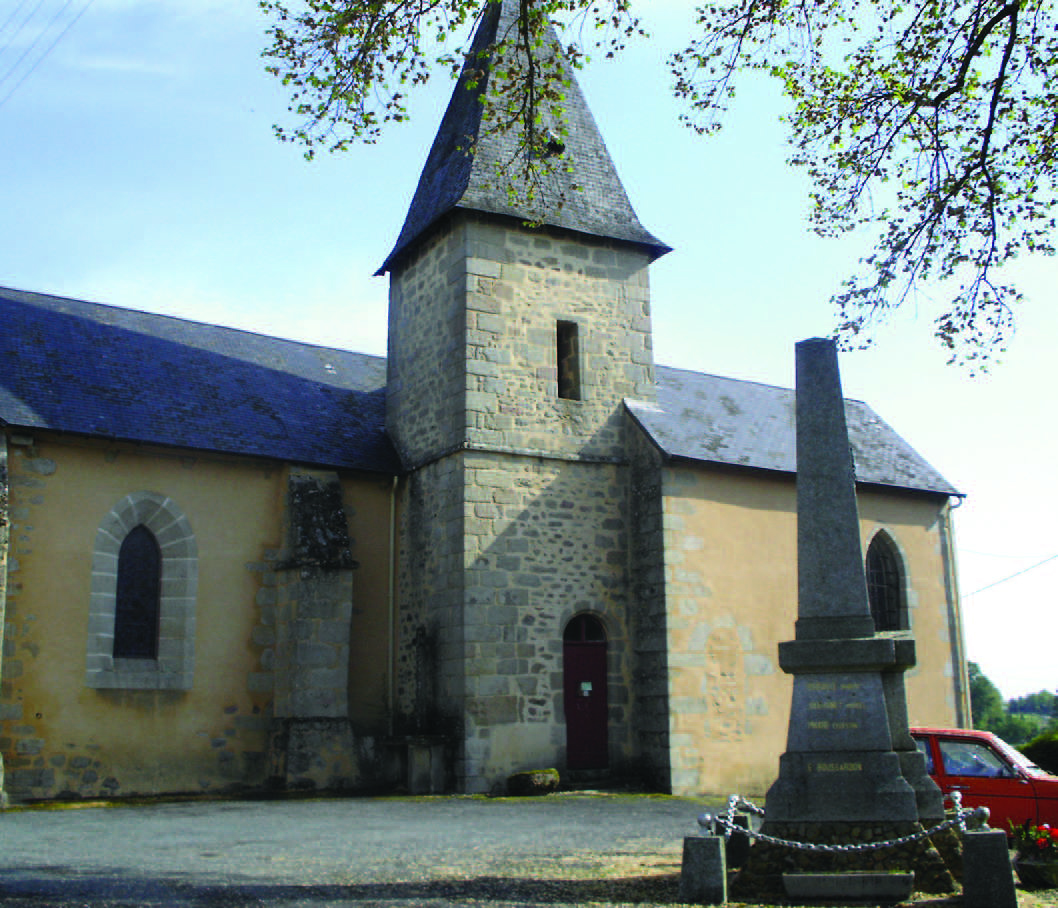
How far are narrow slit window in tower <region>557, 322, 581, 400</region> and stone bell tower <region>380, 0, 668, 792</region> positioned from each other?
0.03m

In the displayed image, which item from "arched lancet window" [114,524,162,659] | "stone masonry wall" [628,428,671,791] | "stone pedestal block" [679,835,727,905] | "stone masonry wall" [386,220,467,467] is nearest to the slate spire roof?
"stone masonry wall" [386,220,467,467]

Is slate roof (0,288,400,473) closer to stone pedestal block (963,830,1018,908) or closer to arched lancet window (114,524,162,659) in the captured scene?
arched lancet window (114,524,162,659)

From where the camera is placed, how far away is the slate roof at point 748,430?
Answer: 17438mm

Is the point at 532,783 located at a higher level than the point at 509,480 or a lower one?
lower

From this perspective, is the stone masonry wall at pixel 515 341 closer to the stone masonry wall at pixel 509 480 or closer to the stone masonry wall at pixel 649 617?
the stone masonry wall at pixel 509 480

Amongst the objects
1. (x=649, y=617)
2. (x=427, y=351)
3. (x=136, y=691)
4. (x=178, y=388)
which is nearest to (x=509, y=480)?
(x=427, y=351)

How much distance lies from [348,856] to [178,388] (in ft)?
33.1

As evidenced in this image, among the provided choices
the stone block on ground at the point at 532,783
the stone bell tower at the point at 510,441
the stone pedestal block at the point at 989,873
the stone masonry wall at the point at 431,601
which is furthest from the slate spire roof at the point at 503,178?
the stone pedestal block at the point at 989,873

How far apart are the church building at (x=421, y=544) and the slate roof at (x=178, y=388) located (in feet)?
0.21

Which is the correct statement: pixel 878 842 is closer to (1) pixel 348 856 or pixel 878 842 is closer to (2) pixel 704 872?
(2) pixel 704 872

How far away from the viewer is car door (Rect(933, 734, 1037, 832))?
369 inches

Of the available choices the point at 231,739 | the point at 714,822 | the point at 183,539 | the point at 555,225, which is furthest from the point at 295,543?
the point at 714,822

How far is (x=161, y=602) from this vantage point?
15.4 m

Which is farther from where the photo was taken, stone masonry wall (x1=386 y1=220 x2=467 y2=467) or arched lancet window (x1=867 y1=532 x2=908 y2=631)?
arched lancet window (x1=867 y1=532 x2=908 y2=631)
